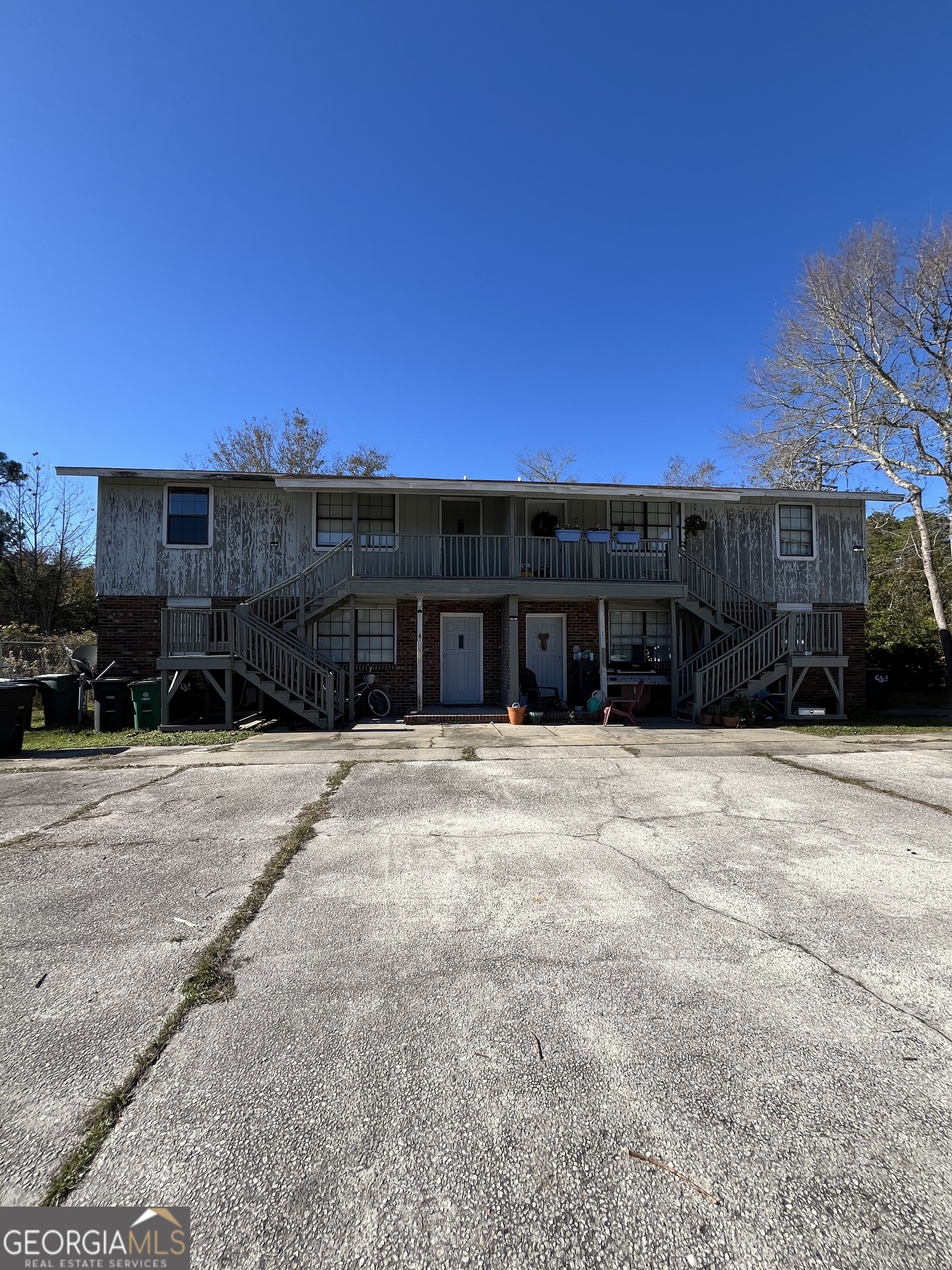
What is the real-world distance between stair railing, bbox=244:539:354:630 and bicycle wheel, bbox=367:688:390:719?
2.13 metres

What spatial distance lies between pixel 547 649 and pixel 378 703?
4348mm

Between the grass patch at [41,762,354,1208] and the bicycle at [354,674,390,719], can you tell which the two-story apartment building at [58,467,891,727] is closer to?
the bicycle at [354,674,390,719]

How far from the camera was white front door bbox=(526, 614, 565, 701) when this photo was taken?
578 inches

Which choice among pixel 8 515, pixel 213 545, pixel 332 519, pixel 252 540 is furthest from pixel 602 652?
pixel 8 515

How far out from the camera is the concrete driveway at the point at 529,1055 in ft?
→ 5.32

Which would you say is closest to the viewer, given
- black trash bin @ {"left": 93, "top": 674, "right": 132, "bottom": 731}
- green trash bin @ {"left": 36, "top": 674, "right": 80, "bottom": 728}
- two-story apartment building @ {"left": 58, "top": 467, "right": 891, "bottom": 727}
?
black trash bin @ {"left": 93, "top": 674, "right": 132, "bottom": 731}

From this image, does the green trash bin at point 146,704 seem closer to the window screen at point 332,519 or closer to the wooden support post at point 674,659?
the window screen at point 332,519

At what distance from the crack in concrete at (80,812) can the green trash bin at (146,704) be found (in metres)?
4.47

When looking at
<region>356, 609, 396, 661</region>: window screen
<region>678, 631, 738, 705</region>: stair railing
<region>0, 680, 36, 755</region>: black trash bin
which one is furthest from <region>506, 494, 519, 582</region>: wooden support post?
<region>0, 680, 36, 755</region>: black trash bin

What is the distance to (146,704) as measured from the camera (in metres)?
11.8

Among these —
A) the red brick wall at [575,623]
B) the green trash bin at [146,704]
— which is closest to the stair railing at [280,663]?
the green trash bin at [146,704]

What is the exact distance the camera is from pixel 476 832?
16.9 feet

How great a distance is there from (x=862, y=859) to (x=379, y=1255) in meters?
4.32

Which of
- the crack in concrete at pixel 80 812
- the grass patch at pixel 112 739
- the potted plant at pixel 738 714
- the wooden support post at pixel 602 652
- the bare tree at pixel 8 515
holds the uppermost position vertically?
the bare tree at pixel 8 515
